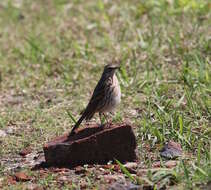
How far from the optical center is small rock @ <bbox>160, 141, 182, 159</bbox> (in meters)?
7.33

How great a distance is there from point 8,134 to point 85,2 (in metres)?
6.41

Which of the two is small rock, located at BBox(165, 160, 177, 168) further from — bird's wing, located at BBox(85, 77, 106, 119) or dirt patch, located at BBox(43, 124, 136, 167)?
bird's wing, located at BBox(85, 77, 106, 119)

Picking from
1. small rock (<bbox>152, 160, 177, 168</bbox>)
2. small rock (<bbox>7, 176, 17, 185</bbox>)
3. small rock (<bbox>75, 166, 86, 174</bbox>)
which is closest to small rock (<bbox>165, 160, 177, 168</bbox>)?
small rock (<bbox>152, 160, 177, 168</bbox>)

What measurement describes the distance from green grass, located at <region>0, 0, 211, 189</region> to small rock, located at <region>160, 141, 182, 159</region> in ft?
0.40

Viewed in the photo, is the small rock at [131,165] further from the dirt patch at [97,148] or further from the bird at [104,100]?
the bird at [104,100]

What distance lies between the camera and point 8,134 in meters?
8.98

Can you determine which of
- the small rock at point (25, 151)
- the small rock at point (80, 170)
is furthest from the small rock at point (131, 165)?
the small rock at point (25, 151)

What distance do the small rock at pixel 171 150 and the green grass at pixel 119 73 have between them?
12 cm

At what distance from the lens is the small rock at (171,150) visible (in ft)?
24.0

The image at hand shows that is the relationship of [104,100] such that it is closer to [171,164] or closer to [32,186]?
[171,164]

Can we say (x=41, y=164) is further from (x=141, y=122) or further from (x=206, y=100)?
(x=206, y=100)

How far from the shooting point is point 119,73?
1055cm

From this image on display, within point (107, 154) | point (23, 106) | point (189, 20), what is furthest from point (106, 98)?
point (189, 20)

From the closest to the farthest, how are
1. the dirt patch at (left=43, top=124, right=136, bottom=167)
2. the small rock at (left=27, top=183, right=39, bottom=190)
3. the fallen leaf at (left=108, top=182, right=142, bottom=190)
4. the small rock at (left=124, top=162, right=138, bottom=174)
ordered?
the fallen leaf at (left=108, top=182, right=142, bottom=190), the small rock at (left=27, top=183, right=39, bottom=190), the small rock at (left=124, top=162, right=138, bottom=174), the dirt patch at (left=43, top=124, right=136, bottom=167)
